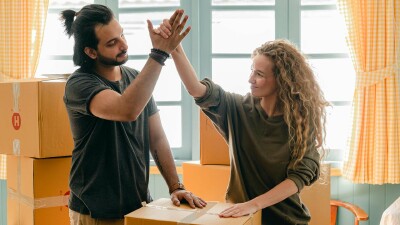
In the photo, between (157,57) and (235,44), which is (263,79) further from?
(235,44)

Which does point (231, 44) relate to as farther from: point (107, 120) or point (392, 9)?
point (107, 120)

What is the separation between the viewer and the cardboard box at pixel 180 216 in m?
1.61

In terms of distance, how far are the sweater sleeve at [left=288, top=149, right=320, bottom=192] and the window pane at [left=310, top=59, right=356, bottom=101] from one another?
1.90 metres

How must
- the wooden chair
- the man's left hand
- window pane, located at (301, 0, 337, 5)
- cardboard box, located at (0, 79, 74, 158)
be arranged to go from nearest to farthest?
the man's left hand
cardboard box, located at (0, 79, 74, 158)
the wooden chair
window pane, located at (301, 0, 337, 5)

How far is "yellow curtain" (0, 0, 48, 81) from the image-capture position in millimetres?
3873

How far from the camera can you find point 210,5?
3.89 m

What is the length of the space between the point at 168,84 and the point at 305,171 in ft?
7.03

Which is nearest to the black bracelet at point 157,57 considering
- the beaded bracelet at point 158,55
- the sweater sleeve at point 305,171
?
the beaded bracelet at point 158,55

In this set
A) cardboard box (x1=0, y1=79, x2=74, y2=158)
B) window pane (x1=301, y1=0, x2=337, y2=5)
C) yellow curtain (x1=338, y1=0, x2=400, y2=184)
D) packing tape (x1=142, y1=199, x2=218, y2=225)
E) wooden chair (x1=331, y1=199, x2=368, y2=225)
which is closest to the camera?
packing tape (x1=142, y1=199, x2=218, y2=225)

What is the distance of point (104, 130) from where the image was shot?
1.86m

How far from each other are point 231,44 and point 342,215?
4.40ft

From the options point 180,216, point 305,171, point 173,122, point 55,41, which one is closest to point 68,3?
point 55,41

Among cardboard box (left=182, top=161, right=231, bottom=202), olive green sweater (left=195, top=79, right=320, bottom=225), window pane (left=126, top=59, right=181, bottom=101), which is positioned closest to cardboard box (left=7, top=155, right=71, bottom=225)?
cardboard box (left=182, top=161, right=231, bottom=202)

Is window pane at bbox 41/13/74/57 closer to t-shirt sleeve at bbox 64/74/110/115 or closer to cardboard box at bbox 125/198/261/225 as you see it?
t-shirt sleeve at bbox 64/74/110/115
